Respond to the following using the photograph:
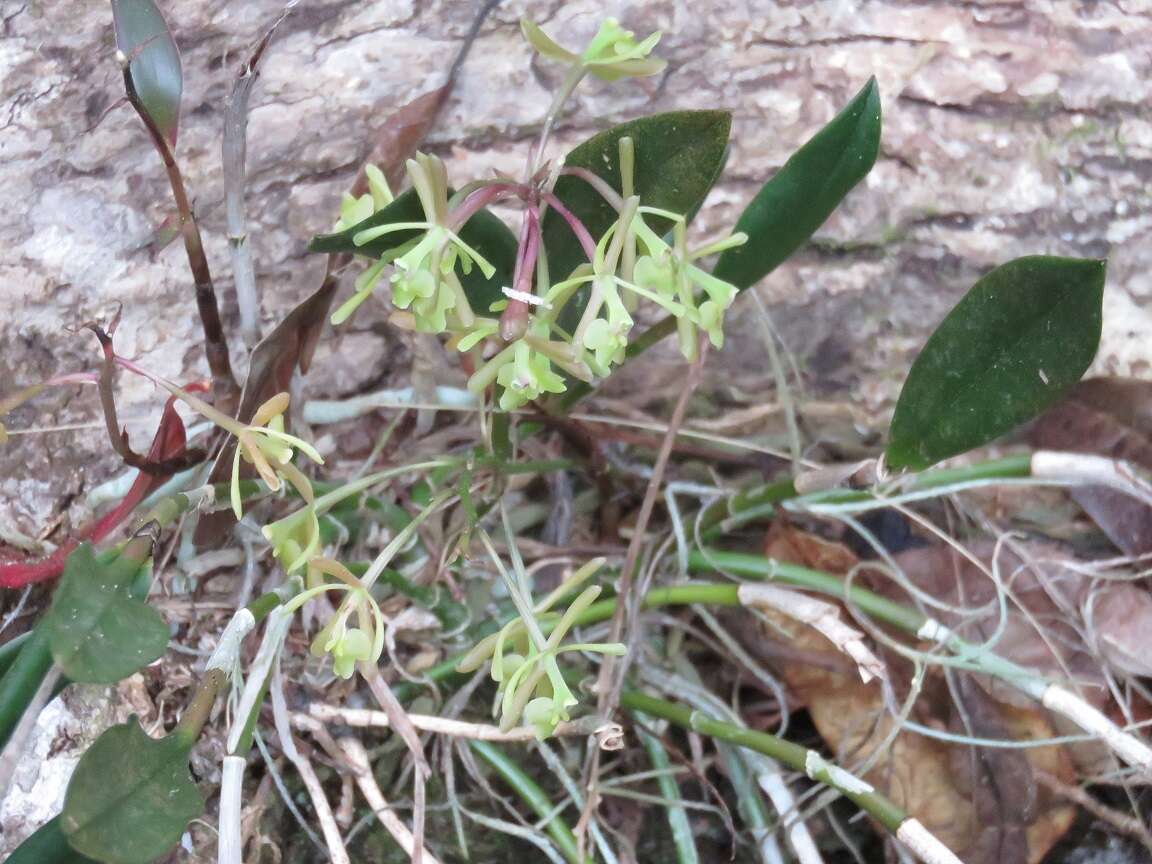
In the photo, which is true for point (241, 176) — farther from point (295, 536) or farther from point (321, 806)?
point (321, 806)

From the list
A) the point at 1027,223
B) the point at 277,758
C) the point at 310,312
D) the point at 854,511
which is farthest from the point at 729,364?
the point at 277,758

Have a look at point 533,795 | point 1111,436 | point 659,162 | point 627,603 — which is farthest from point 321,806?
point 1111,436

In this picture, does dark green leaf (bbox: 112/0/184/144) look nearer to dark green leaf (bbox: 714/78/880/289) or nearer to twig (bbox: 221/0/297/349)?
twig (bbox: 221/0/297/349)

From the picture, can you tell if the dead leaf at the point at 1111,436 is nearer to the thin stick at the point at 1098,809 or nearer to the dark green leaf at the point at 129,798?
the thin stick at the point at 1098,809

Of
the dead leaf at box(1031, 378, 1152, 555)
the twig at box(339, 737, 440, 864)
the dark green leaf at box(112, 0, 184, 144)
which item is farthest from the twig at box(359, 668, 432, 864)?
the dead leaf at box(1031, 378, 1152, 555)

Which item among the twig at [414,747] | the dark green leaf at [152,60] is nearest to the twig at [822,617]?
the twig at [414,747]
